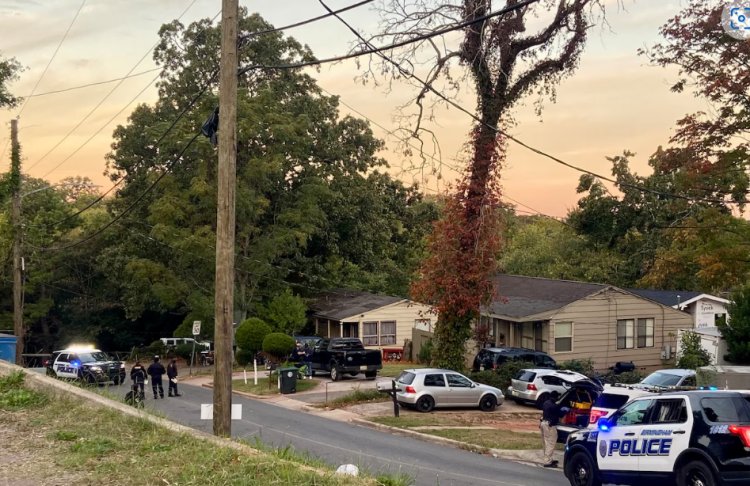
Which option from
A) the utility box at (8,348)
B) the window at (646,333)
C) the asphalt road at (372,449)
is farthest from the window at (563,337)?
the utility box at (8,348)

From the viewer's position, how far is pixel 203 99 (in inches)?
1759

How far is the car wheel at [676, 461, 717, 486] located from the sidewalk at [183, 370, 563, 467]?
6.44 meters

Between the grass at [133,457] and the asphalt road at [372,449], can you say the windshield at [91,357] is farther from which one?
the grass at [133,457]

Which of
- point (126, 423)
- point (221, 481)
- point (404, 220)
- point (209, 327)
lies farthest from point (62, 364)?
point (404, 220)

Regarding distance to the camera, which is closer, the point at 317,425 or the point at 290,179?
the point at 317,425

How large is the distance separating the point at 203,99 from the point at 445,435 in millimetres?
29774

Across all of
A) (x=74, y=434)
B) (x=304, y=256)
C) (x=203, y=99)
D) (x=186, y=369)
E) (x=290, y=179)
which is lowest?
(x=186, y=369)

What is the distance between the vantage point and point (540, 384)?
87.9ft

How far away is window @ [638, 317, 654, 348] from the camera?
3775 centimetres

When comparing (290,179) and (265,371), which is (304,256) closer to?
(290,179)

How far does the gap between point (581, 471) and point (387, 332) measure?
32782 millimetres

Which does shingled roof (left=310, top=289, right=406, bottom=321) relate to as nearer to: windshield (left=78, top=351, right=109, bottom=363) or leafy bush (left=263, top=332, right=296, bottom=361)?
leafy bush (left=263, top=332, right=296, bottom=361)

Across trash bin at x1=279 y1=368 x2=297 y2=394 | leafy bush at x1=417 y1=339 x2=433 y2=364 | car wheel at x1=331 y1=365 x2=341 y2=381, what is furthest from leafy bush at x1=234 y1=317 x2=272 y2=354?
leafy bush at x1=417 y1=339 x2=433 y2=364

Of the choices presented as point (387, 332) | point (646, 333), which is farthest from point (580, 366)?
point (387, 332)
